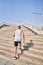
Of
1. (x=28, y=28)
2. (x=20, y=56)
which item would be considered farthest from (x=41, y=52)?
(x=28, y=28)

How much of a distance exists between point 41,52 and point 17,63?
1.61 meters

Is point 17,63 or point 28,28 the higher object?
point 28,28

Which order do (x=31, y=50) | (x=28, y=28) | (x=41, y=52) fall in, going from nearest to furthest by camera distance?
(x=41, y=52), (x=31, y=50), (x=28, y=28)

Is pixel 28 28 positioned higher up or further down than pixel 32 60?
higher up

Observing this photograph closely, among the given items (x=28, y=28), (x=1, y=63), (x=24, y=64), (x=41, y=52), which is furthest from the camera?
(x=28, y=28)

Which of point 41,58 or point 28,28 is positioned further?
point 28,28

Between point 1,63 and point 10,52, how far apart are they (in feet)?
5.91

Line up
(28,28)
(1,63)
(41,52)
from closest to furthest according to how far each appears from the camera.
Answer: (1,63), (41,52), (28,28)

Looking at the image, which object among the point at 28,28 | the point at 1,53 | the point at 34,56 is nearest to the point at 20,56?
the point at 34,56

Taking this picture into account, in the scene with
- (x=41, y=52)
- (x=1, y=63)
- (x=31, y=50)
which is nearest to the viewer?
(x=1, y=63)

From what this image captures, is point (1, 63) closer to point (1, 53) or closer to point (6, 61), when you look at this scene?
point (6, 61)

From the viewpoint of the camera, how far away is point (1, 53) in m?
9.88

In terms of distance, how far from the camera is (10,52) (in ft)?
32.0

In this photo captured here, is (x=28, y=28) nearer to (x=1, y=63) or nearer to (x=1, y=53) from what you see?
(x=1, y=53)
